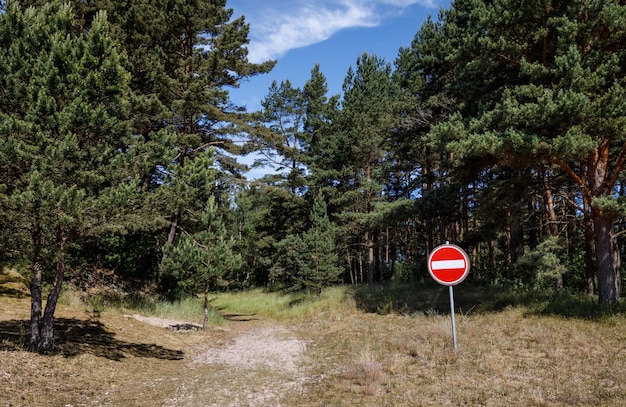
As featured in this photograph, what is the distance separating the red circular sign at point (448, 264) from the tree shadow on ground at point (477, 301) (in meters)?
4.52

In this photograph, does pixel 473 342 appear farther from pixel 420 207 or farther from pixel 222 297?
pixel 222 297

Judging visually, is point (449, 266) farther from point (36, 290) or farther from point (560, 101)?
point (36, 290)

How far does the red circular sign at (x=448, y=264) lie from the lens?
720 centimetres

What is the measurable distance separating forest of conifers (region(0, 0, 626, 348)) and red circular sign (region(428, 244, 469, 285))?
14.4ft

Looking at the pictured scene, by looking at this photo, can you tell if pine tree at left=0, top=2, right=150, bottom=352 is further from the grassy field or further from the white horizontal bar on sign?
the white horizontal bar on sign

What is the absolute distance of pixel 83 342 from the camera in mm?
8305

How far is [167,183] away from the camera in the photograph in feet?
27.3

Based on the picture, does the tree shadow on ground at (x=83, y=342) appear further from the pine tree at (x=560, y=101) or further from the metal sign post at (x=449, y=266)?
the pine tree at (x=560, y=101)

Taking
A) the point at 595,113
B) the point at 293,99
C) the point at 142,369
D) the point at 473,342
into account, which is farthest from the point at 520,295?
the point at 293,99

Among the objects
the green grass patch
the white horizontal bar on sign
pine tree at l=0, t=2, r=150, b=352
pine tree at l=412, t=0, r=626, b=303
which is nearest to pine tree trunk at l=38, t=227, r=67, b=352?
pine tree at l=0, t=2, r=150, b=352

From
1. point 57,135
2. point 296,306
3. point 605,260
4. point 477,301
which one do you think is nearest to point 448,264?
point 605,260

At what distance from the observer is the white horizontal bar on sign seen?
722 centimetres

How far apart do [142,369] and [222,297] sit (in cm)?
2677

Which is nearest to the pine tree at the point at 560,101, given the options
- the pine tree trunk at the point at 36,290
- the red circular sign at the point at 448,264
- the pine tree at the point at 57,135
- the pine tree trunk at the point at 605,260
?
the pine tree trunk at the point at 605,260
